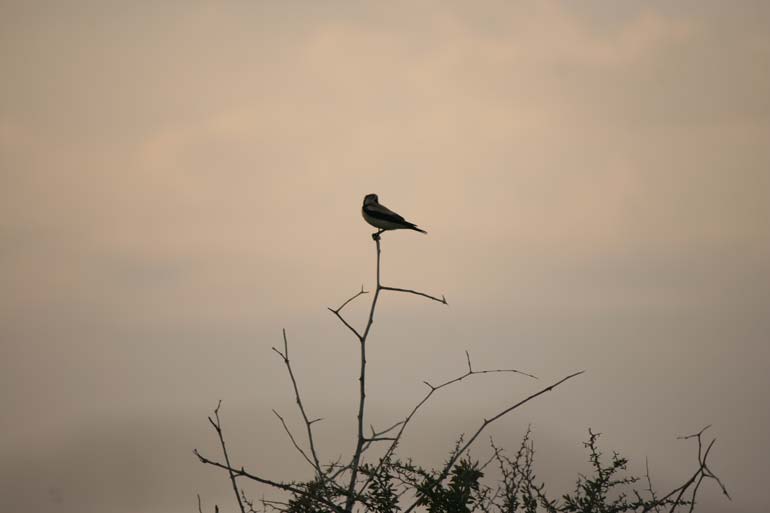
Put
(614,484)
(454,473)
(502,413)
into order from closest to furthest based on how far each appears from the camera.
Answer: (502,413), (454,473), (614,484)

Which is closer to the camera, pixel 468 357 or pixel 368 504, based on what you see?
pixel 468 357

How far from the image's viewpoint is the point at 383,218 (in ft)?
40.0

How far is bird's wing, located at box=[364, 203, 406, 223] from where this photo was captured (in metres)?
12.0

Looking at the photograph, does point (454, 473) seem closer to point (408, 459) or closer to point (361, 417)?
point (408, 459)

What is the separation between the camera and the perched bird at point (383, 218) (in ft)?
39.2

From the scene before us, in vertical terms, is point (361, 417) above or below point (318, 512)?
above

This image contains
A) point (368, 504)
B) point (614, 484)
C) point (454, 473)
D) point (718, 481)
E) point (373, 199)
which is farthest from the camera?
point (373, 199)

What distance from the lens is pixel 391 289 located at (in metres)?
5.04

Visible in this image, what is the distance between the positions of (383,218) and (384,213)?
10cm

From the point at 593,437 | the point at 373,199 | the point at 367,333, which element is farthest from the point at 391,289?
the point at 373,199

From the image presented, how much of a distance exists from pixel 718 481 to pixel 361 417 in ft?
6.22

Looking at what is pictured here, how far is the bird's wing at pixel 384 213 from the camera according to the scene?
12001 mm

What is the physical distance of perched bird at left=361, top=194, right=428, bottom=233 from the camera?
11961 mm

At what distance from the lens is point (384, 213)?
39.8 ft
